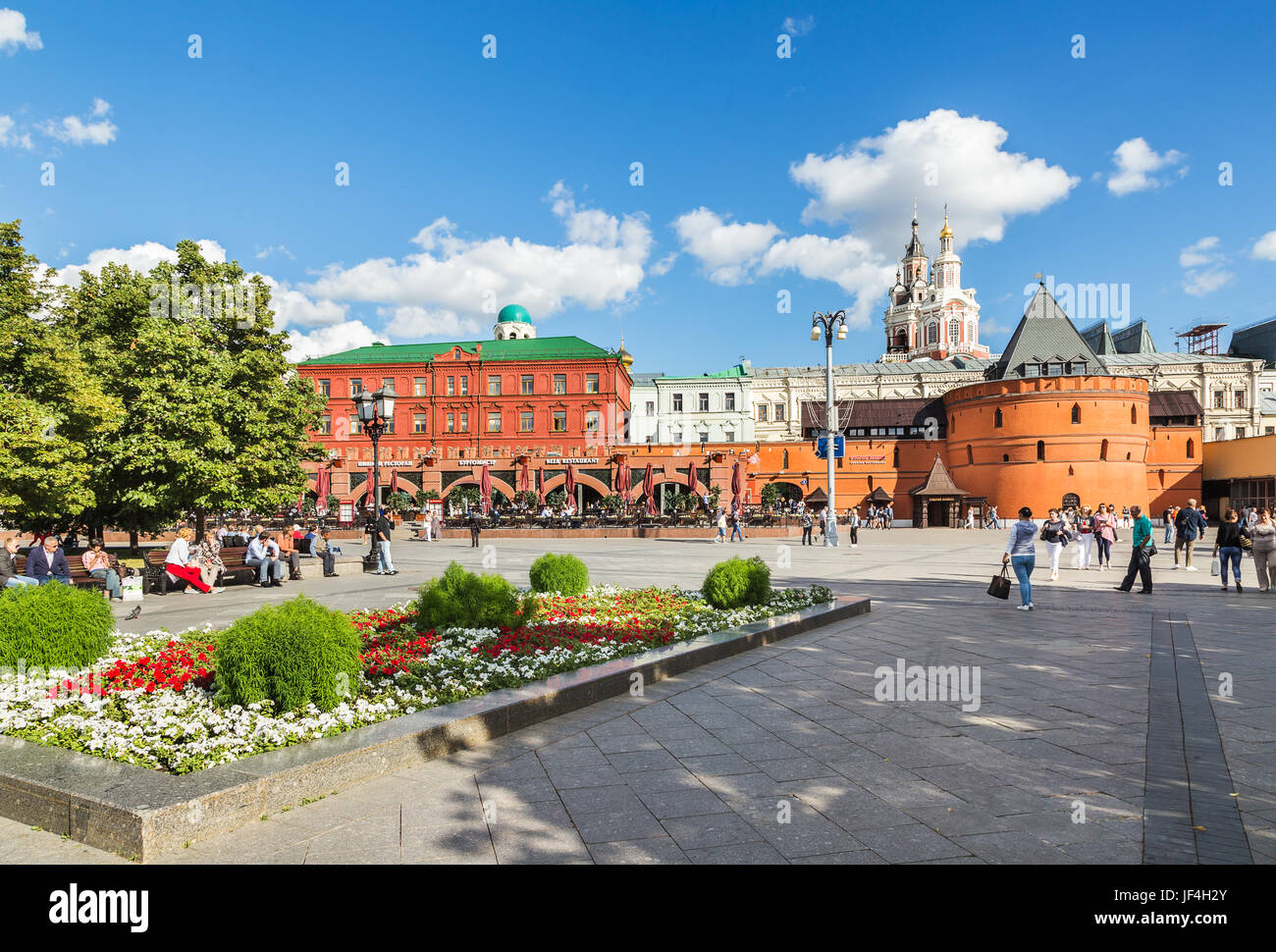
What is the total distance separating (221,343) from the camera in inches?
853

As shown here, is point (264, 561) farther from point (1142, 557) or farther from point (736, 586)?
point (1142, 557)

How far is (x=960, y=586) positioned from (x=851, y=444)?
151ft

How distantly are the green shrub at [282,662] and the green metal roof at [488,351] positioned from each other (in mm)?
51139

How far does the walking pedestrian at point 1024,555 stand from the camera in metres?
11.2

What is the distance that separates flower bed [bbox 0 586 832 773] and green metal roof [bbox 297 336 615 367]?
48251 millimetres

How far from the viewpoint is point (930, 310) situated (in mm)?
102188

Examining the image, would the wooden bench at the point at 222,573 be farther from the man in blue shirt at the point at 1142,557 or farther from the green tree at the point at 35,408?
the man in blue shirt at the point at 1142,557

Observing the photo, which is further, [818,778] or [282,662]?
[282,662]

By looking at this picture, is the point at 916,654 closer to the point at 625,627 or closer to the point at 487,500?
the point at 625,627

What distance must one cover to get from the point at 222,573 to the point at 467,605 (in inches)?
361

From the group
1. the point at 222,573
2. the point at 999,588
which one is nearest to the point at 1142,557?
the point at 999,588

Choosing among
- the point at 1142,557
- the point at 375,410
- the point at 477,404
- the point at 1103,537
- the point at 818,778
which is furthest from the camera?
the point at 477,404
